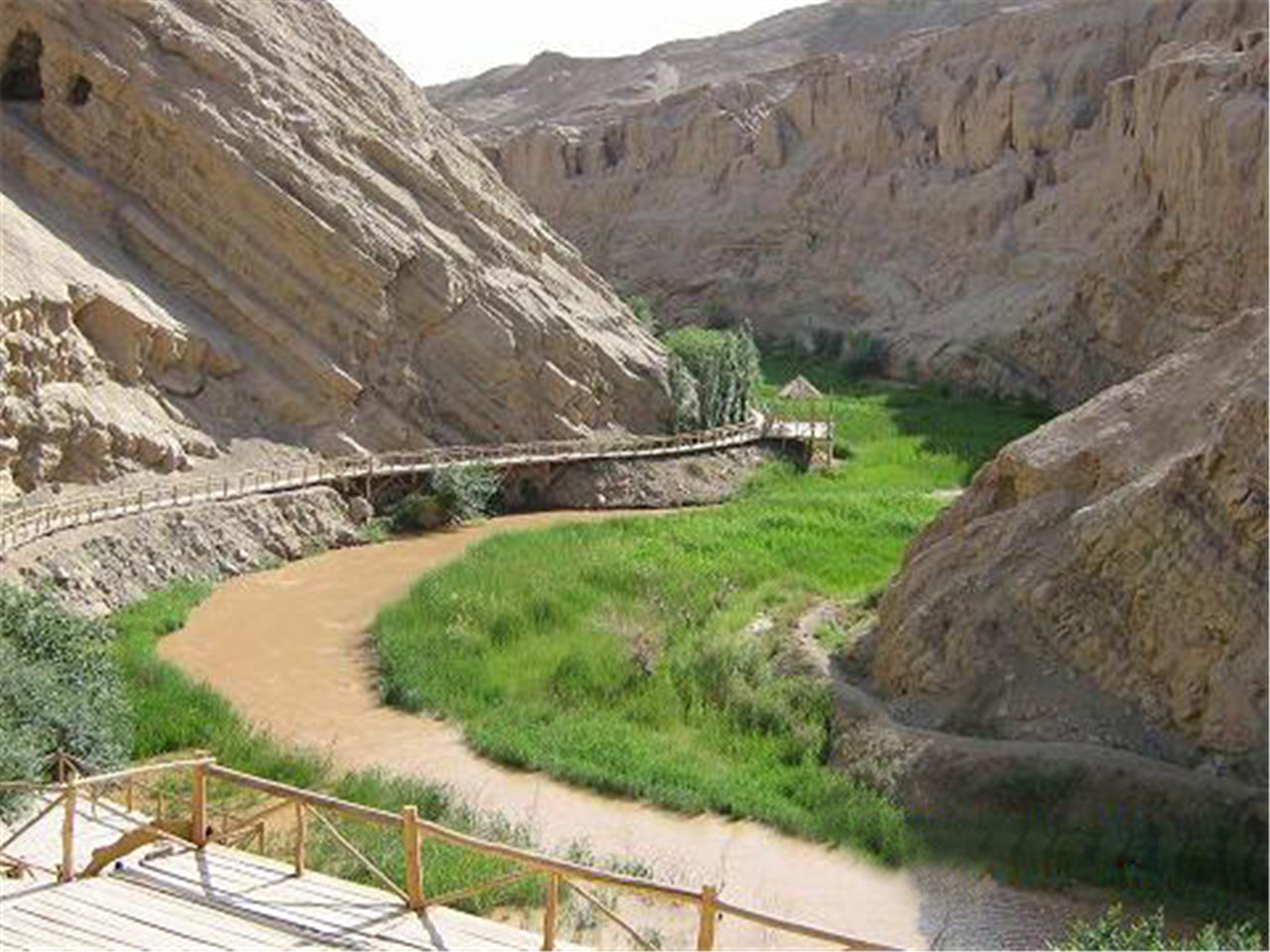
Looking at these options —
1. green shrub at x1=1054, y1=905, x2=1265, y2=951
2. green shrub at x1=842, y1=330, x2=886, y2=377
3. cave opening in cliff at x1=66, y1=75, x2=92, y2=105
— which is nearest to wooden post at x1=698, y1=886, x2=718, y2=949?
green shrub at x1=1054, y1=905, x2=1265, y2=951

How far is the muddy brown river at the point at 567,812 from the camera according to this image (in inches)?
583

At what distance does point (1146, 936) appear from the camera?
13.4 meters

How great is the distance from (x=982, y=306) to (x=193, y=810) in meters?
50.6

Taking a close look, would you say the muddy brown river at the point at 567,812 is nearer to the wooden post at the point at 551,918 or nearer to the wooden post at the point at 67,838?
the wooden post at the point at 551,918

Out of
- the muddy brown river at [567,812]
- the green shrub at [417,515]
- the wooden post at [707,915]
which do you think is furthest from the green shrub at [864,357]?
the wooden post at [707,915]

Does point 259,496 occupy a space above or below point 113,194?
below

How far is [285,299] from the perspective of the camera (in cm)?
3728

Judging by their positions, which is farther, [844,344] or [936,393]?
[844,344]

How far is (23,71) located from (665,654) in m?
25.0

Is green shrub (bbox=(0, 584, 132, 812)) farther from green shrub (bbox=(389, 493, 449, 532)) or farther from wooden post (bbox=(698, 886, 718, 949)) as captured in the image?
green shrub (bbox=(389, 493, 449, 532))

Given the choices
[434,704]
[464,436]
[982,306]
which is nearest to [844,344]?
[982,306]

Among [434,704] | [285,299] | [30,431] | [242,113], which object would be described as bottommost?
[434,704]

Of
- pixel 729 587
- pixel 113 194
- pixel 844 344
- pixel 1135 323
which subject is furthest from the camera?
pixel 844 344

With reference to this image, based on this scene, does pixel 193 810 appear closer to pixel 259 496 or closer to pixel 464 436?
pixel 259 496
